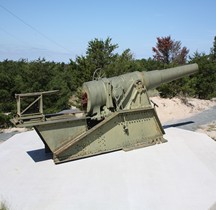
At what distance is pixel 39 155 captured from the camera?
25.7ft

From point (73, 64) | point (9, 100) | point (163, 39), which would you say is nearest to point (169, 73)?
point (73, 64)

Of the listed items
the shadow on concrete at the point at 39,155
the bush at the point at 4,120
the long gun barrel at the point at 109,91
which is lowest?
the shadow on concrete at the point at 39,155

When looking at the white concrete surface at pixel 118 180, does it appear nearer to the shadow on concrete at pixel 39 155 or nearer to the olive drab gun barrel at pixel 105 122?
the shadow on concrete at pixel 39 155

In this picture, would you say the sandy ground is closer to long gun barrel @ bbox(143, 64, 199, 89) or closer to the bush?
long gun barrel @ bbox(143, 64, 199, 89)

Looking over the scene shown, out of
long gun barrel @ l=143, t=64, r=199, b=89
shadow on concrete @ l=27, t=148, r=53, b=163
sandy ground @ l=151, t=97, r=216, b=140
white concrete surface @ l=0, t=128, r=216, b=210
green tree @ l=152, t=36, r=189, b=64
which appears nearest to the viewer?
white concrete surface @ l=0, t=128, r=216, b=210

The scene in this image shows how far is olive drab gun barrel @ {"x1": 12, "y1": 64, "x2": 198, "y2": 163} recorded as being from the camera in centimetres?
699

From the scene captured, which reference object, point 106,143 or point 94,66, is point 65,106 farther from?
point 106,143

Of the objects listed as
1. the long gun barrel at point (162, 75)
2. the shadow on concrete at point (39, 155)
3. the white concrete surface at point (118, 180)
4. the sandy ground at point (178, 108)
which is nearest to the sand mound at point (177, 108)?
the sandy ground at point (178, 108)

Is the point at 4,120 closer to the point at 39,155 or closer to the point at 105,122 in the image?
the point at 39,155

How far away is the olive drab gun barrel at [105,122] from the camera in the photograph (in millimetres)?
6992

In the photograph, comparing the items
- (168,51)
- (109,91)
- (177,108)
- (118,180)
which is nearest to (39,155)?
(109,91)

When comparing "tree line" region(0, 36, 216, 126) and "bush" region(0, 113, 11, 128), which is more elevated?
"tree line" region(0, 36, 216, 126)

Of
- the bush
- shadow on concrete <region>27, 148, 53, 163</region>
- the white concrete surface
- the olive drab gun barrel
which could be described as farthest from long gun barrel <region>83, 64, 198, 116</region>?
the bush

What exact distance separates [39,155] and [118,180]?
9.43 ft
